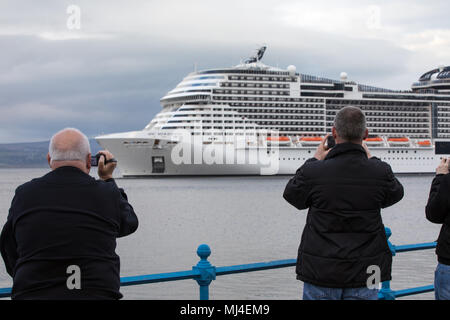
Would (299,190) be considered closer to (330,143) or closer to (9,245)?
(330,143)

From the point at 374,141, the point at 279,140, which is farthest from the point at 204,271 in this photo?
the point at 374,141

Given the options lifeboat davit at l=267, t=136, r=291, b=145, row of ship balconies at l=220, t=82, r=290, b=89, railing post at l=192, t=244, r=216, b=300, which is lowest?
lifeboat davit at l=267, t=136, r=291, b=145

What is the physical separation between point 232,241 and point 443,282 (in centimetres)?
1805

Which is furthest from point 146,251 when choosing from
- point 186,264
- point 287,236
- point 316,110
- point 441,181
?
point 316,110

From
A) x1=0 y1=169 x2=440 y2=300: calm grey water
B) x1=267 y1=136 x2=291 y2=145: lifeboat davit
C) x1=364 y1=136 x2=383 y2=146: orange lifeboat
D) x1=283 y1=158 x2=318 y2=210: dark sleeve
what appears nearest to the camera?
x1=283 y1=158 x2=318 y2=210: dark sleeve

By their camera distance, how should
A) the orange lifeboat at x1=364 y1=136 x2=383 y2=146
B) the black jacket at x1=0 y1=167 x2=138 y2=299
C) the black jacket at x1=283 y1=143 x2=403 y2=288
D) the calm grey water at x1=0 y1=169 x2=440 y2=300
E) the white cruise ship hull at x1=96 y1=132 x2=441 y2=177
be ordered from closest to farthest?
the black jacket at x1=0 y1=167 x2=138 y2=299, the black jacket at x1=283 y1=143 x2=403 y2=288, the calm grey water at x1=0 y1=169 x2=440 y2=300, the white cruise ship hull at x1=96 y1=132 x2=441 y2=177, the orange lifeboat at x1=364 y1=136 x2=383 y2=146

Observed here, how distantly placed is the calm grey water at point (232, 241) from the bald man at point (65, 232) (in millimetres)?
9419

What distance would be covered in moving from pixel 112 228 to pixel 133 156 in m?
53.3

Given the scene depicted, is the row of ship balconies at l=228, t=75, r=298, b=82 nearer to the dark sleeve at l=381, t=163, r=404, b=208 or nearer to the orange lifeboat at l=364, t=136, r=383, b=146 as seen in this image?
the orange lifeboat at l=364, t=136, r=383, b=146

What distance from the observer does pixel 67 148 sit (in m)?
3.16

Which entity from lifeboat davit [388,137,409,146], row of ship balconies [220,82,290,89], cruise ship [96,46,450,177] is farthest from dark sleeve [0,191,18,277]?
lifeboat davit [388,137,409,146]

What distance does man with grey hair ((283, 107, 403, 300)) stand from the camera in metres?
3.46

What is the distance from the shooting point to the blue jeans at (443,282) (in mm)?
4355

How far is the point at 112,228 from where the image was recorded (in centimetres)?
310
